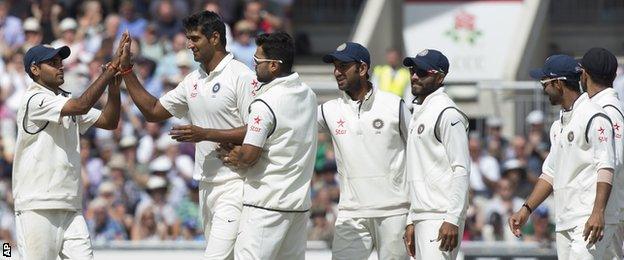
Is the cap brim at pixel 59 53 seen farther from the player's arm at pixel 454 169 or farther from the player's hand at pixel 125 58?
the player's arm at pixel 454 169

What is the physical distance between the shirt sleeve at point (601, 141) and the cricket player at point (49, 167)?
3.42 meters

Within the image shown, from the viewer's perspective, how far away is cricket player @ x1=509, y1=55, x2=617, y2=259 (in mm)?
11203

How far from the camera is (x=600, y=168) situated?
11.2 metres

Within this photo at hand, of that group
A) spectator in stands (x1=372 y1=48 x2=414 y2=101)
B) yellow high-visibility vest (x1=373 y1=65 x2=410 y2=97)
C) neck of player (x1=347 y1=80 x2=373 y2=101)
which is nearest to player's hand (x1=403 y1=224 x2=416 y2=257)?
neck of player (x1=347 y1=80 x2=373 y2=101)

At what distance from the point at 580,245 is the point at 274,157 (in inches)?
84.9

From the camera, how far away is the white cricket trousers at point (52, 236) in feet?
40.5

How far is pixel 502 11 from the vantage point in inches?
898

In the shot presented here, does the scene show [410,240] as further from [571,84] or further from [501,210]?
[501,210]

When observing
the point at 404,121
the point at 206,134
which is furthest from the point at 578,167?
the point at 206,134

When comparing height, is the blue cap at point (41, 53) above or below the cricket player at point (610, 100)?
above

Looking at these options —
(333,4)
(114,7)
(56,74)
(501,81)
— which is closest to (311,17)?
(333,4)

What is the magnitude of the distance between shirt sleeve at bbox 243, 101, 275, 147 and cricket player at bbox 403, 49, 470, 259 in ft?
3.51

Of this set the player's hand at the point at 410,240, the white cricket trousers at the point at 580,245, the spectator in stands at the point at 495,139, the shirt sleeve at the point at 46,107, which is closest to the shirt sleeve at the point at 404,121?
the player's hand at the point at 410,240

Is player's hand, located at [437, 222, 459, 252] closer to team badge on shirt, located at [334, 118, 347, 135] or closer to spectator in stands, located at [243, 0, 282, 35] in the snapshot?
team badge on shirt, located at [334, 118, 347, 135]
